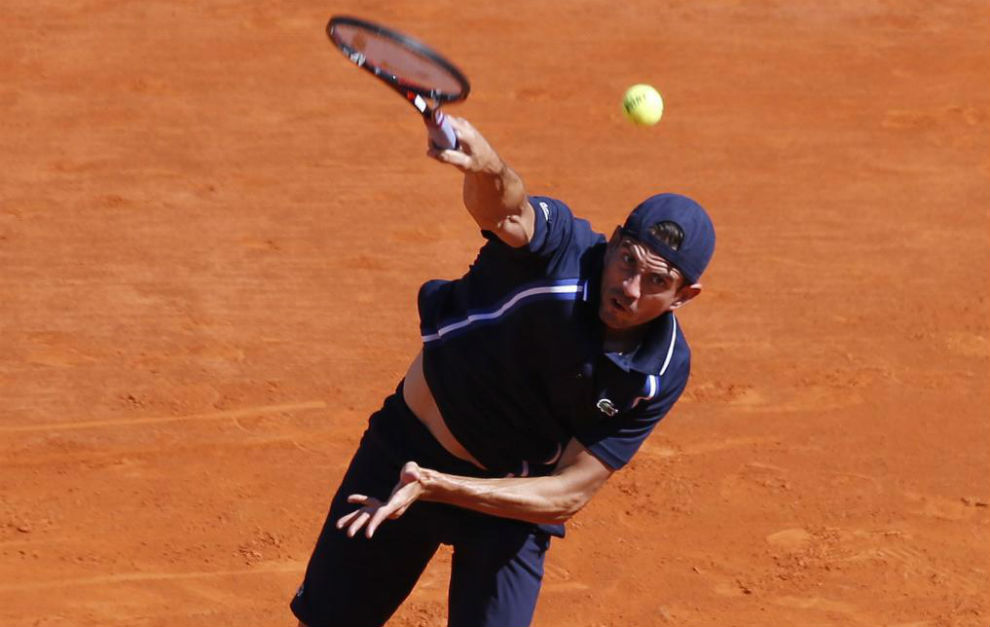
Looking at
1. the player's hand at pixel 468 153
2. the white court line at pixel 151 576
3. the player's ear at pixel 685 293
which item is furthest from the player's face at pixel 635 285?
the white court line at pixel 151 576

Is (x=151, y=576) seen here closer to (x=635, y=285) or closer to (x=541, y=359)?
(x=541, y=359)

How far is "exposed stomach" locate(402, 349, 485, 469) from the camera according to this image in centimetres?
471

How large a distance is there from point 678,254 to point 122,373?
4.26 meters

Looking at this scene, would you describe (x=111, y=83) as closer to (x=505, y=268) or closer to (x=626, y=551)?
(x=626, y=551)

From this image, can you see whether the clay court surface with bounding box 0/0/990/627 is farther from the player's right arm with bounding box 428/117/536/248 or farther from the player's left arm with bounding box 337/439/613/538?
the player's right arm with bounding box 428/117/536/248

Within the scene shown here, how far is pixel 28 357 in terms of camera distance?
7703 millimetres

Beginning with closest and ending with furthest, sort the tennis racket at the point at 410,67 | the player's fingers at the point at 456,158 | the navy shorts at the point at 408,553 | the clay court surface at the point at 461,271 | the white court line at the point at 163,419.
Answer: the player's fingers at the point at 456,158 → the tennis racket at the point at 410,67 → the navy shorts at the point at 408,553 → the clay court surface at the point at 461,271 → the white court line at the point at 163,419

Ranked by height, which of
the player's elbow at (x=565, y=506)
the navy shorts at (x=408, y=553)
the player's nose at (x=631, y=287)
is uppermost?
the player's nose at (x=631, y=287)

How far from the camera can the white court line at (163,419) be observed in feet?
23.6

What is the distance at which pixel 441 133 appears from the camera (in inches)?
155

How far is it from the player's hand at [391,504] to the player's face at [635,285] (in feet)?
2.44

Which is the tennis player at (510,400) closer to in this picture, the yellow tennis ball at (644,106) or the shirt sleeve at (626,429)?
the shirt sleeve at (626,429)

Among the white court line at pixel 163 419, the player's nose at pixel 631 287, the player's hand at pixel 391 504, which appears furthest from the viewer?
the white court line at pixel 163 419

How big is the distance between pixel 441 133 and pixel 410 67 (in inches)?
15.6
